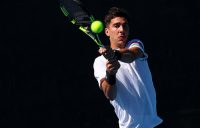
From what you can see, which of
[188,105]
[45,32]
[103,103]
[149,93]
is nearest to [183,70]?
[188,105]

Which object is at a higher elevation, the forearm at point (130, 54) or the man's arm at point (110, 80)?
the forearm at point (130, 54)

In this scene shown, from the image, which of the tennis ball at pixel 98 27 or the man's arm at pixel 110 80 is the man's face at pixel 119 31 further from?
the tennis ball at pixel 98 27

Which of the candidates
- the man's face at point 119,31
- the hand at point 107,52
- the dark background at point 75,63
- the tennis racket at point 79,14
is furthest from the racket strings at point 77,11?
the dark background at point 75,63

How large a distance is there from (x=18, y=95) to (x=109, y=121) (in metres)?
1.21

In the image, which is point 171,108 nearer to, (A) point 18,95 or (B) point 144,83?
(A) point 18,95

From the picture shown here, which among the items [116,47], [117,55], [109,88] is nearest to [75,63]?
[116,47]

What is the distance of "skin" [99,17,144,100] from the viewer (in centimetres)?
443

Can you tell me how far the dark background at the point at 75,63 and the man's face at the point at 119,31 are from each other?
384cm

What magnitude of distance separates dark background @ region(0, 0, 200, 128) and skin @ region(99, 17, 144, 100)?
384cm

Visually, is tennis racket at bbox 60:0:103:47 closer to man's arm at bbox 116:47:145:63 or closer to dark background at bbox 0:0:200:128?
man's arm at bbox 116:47:145:63

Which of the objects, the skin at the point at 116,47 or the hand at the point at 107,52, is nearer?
the hand at the point at 107,52

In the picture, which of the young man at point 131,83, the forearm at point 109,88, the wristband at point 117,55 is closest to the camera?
the wristband at point 117,55

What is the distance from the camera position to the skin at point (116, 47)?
14.5ft

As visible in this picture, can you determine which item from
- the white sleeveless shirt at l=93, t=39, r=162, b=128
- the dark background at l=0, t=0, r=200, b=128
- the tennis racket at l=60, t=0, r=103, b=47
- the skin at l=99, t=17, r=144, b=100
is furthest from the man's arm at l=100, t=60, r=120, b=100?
the dark background at l=0, t=0, r=200, b=128
